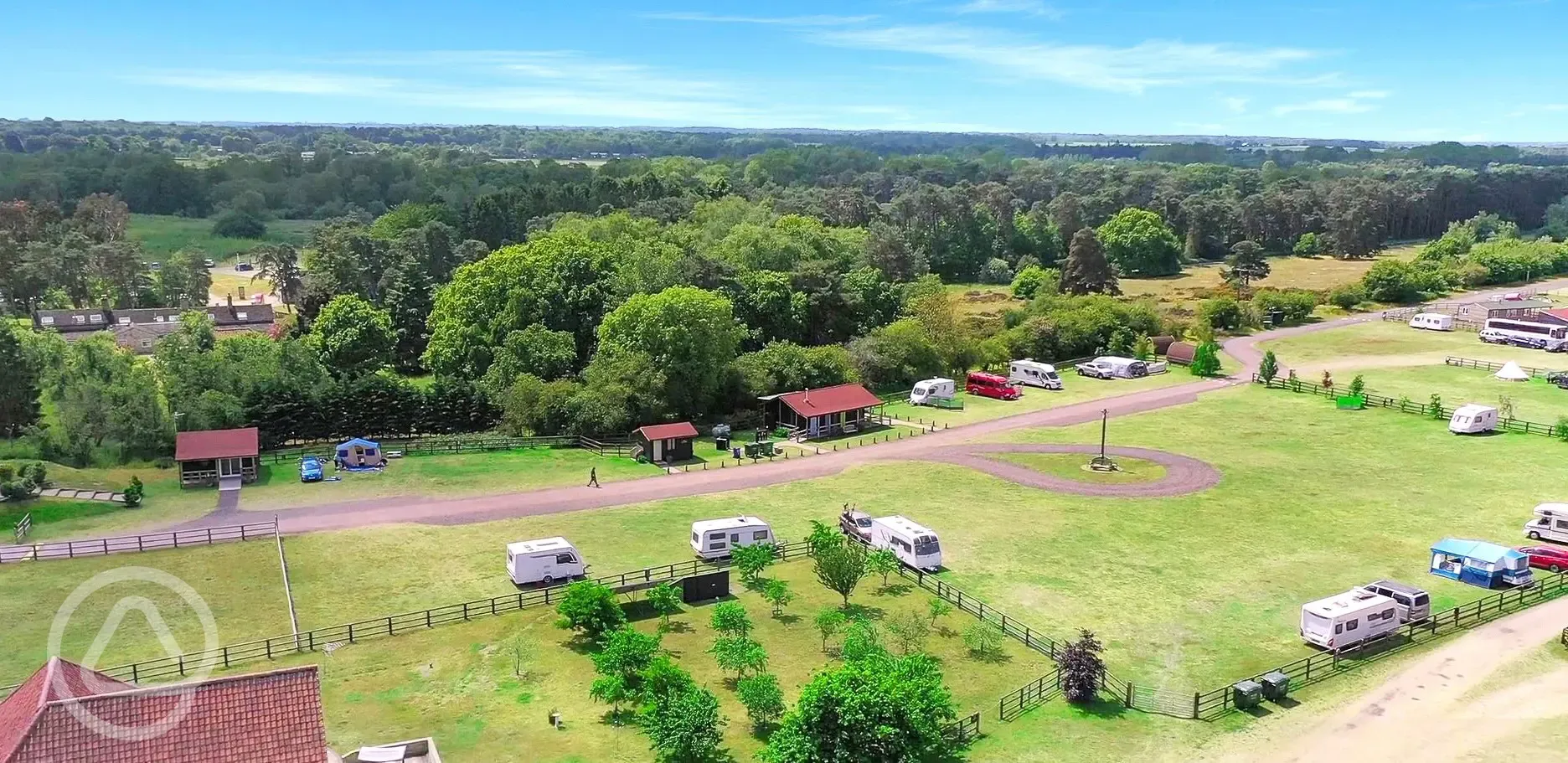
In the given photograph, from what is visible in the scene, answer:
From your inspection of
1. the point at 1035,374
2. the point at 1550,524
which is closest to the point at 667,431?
the point at 1035,374

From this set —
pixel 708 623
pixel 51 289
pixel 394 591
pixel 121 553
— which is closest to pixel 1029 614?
pixel 708 623

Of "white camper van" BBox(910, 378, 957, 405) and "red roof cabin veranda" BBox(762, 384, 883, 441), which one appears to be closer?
"red roof cabin veranda" BBox(762, 384, 883, 441)

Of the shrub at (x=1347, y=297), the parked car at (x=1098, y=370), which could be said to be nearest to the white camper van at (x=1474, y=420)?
the parked car at (x=1098, y=370)

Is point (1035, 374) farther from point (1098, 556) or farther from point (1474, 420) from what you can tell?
point (1098, 556)

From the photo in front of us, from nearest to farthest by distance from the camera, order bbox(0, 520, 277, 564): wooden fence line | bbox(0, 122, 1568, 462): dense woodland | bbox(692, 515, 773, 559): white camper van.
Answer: bbox(0, 520, 277, 564): wooden fence line < bbox(692, 515, 773, 559): white camper van < bbox(0, 122, 1568, 462): dense woodland

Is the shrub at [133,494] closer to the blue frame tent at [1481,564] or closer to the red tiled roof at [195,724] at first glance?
the red tiled roof at [195,724]

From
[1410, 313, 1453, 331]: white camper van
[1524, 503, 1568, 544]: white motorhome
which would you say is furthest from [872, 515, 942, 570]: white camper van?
[1410, 313, 1453, 331]: white camper van

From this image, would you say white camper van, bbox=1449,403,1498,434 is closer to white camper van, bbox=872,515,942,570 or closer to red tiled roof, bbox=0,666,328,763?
white camper van, bbox=872,515,942,570
